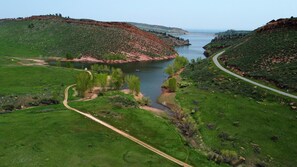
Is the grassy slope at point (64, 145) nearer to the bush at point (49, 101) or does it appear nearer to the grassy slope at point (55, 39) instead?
the bush at point (49, 101)

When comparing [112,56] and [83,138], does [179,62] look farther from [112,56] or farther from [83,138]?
[83,138]

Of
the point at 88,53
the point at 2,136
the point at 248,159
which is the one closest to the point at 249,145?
the point at 248,159

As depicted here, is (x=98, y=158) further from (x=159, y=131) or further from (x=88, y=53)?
(x=88, y=53)

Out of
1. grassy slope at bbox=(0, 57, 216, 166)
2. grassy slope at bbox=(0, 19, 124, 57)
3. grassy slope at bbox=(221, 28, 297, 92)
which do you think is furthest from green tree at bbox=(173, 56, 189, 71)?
grassy slope at bbox=(0, 57, 216, 166)

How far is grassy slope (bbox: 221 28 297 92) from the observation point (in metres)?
67.8

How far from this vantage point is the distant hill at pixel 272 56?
68400mm

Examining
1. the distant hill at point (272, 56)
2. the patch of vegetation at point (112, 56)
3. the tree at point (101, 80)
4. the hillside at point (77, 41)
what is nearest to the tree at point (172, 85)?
the tree at point (101, 80)

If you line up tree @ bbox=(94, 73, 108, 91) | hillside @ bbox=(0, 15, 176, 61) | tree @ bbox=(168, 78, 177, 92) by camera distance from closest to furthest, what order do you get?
1. tree @ bbox=(94, 73, 108, 91)
2. tree @ bbox=(168, 78, 177, 92)
3. hillside @ bbox=(0, 15, 176, 61)

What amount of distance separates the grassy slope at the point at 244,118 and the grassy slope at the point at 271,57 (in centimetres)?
683

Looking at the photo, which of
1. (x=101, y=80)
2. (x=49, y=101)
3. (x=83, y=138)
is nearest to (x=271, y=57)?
(x=101, y=80)

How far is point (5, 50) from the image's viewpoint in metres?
126

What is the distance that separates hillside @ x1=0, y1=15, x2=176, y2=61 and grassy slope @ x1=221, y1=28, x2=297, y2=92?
49.1m

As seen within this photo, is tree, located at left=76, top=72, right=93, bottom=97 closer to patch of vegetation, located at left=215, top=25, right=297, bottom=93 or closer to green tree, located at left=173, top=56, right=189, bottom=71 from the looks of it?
patch of vegetation, located at left=215, top=25, right=297, bottom=93

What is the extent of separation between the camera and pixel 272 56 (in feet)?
271
